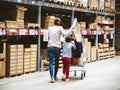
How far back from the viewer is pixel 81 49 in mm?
11648

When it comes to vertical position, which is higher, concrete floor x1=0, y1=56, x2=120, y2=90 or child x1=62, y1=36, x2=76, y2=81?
child x1=62, y1=36, x2=76, y2=81

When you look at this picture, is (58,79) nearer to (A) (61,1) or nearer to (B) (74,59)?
(B) (74,59)

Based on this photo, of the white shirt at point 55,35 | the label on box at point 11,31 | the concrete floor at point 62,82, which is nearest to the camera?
the concrete floor at point 62,82

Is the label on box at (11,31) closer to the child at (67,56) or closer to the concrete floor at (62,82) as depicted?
the concrete floor at (62,82)

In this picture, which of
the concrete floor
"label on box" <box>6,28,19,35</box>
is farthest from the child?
"label on box" <box>6,28,19,35</box>

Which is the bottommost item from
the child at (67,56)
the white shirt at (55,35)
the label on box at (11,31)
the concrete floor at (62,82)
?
the concrete floor at (62,82)

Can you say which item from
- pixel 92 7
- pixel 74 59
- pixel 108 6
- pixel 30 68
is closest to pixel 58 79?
pixel 74 59

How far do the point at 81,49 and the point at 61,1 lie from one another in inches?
165

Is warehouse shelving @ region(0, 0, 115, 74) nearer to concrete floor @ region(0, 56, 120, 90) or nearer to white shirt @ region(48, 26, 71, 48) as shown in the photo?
concrete floor @ region(0, 56, 120, 90)

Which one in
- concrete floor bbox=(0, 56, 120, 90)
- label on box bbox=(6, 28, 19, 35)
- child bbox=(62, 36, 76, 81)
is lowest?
concrete floor bbox=(0, 56, 120, 90)

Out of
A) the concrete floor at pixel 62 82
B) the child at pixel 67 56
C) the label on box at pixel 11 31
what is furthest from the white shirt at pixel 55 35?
the label on box at pixel 11 31

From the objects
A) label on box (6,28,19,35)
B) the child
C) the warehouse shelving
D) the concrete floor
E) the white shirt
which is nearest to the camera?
the concrete floor

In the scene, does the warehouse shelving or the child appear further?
the warehouse shelving

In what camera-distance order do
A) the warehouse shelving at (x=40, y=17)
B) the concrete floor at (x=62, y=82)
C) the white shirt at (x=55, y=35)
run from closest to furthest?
the concrete floor at (x=62, y=82)
the white shirt at (x=55, y=35)
the warehouse shelving at (x=40, y=17)
